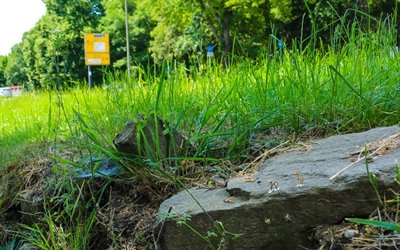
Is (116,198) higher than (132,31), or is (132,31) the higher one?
(132,31)

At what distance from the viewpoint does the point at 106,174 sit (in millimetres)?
2039

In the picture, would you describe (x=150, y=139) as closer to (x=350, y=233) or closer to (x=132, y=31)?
(x=350, y=233)

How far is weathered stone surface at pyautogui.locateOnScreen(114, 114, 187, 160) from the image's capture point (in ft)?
6.36

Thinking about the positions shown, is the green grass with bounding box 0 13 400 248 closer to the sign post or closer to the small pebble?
the small pebble

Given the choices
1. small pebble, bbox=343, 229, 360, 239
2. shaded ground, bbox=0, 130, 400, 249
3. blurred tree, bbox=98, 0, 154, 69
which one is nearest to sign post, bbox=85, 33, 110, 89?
blurred tree, bbox=98, 0, 154, 69

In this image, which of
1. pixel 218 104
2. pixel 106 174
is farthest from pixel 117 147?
pixel 218 104

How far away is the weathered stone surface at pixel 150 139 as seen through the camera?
1.94 m

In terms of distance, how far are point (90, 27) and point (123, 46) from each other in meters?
4.65

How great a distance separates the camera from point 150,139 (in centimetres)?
200

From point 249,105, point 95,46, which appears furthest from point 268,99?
point 95,46

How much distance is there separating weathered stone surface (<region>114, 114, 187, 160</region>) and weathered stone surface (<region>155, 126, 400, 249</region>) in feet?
0.76

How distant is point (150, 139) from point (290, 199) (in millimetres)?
733

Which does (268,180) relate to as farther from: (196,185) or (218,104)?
(218,104)

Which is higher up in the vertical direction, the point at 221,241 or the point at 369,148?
the point at 369,148
